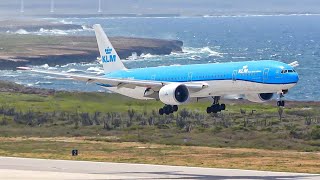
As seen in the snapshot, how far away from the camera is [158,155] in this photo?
285 ft

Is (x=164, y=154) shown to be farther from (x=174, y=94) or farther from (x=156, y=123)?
(x=156, y=123)

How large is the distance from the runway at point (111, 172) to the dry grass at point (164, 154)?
11.9 feet

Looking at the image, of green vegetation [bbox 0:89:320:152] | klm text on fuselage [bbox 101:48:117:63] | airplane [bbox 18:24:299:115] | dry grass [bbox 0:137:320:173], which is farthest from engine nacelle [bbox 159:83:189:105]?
klm text on fuselage [bbox 101:48:117:63]

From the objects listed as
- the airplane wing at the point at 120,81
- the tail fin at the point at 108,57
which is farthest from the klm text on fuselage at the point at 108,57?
the airplane wing at the point at 120,81

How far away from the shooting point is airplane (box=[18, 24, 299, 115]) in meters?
85.4

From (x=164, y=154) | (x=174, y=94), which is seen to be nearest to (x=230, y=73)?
(x=174, y=94)

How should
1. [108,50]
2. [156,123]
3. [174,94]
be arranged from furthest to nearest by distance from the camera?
[156,123], [108,50], [174,94]

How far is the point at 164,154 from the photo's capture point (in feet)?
289

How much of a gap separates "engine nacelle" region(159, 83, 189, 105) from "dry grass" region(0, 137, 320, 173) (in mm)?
4157

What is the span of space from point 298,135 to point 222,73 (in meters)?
18.9

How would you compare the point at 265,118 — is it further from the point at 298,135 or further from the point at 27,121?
the point at 27,121

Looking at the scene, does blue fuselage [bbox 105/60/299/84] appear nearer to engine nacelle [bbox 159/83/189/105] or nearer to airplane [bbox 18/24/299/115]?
airplane [bbox 18/24/299/115]

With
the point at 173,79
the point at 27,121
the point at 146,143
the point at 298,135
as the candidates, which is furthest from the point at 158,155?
the point at 27,121

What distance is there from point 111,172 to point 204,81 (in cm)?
1896
